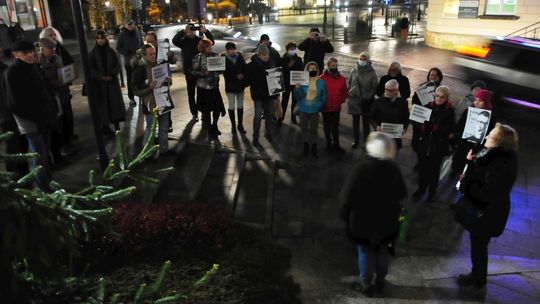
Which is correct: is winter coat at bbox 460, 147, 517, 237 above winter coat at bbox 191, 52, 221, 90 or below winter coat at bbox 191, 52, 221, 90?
below

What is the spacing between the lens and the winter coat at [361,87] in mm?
8586

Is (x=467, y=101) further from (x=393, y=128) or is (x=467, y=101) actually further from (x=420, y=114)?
(x=393, y=128)

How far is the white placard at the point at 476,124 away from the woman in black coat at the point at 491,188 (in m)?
1.83

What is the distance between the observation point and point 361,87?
342 inches

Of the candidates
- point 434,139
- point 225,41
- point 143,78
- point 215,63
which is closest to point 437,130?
point 434,139

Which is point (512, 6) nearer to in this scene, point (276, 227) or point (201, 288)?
point (276, 227)

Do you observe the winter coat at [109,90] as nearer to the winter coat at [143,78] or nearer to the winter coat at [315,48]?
the winter coat at [143,78]

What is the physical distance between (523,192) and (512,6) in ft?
49.8

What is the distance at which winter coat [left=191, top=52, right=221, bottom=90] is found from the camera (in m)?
8.93

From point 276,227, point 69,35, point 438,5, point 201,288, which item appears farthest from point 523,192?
point 69,35

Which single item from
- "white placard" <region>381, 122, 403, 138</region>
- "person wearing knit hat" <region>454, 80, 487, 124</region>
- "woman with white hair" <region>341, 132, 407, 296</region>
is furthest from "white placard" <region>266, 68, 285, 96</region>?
"woman with white hair" <region>341, 132, 407, 296</region>

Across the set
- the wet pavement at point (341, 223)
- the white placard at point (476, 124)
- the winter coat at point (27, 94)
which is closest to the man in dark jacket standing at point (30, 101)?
the winter coat at point (27, 94)

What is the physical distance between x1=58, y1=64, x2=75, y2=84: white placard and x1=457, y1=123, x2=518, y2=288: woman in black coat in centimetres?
618

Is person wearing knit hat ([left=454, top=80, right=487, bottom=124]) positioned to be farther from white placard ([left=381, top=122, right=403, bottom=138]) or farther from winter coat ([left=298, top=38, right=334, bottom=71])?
winter coat ([left=298, top=38, right=334, bottom=71])
